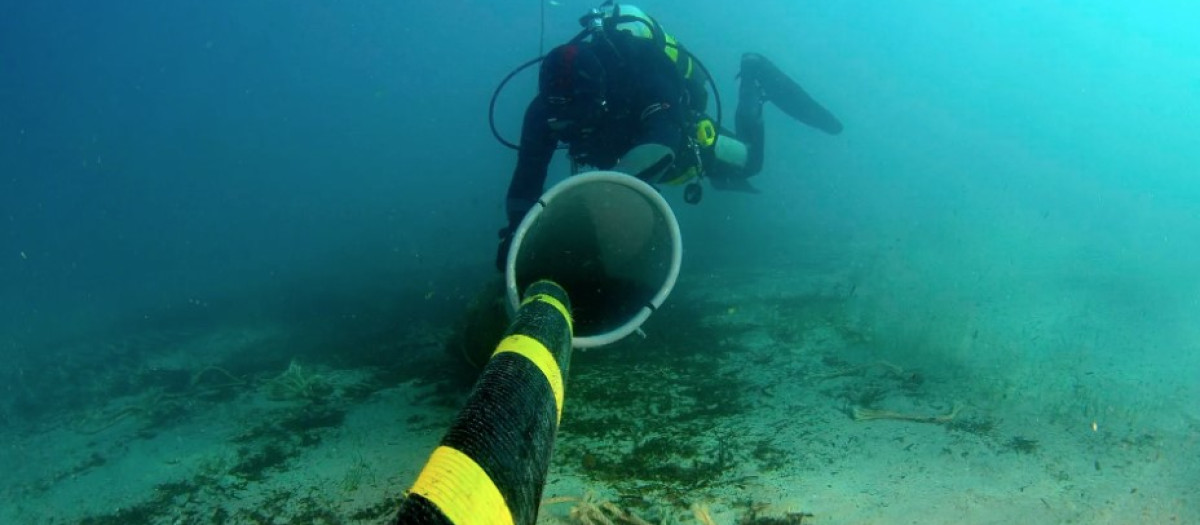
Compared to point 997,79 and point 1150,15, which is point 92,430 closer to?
point 997,79

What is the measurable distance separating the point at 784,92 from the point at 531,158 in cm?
672

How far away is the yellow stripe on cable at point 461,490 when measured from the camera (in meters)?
1.12

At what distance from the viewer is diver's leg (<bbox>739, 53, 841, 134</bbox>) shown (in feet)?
30.4

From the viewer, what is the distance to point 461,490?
1171 mm

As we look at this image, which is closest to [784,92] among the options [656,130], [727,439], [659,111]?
[659,111]

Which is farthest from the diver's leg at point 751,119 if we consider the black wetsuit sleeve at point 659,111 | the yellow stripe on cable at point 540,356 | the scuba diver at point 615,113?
the yellow stripe on cable at point 540,356

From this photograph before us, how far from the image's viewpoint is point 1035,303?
5246 millimetres

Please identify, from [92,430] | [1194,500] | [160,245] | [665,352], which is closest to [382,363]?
[92,430]

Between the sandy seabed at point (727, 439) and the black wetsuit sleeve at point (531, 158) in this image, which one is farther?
the black wetsuit sleeve at point (531, 158)

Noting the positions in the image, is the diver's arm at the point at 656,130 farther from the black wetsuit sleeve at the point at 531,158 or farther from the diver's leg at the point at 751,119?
the diver's leg at the point at 751,119

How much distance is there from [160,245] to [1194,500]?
1240 inches

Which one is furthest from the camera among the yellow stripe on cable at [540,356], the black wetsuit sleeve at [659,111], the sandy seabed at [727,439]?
the black wetsuit sleeve at [659,111]

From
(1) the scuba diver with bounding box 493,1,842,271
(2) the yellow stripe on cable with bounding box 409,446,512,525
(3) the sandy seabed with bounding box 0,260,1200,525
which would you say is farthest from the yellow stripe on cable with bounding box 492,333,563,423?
(1) the scuba diver with bounding box 493,1,842,271

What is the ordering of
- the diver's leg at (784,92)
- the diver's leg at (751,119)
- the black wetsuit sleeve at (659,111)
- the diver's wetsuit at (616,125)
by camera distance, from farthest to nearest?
1. the diver's leg at (784,92)
2. the diver's leg at (751,119)
3. the black wetsuit sleeve at (659,111)
4. the diver's wetsuit at (616,125)
